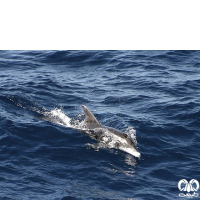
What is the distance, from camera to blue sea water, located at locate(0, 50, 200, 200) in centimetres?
1104

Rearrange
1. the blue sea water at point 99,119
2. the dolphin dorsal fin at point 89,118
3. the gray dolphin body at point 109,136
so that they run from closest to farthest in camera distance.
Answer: the blue sea water at point 99,119 → the gray dolphin body at point 109,136 → the dolphin dorsal fin at point 89,118

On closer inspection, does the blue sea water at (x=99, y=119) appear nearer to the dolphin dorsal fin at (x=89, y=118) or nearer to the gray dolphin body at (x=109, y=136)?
the gray dolphin body at (x=109, y=136)

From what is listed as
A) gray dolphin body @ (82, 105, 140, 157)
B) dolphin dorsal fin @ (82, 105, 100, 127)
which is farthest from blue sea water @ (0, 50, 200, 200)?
dolphin dorsal fin @ (82, 105, 100, 127)

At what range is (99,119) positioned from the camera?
1675 centimetres

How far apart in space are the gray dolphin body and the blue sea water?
0.37m

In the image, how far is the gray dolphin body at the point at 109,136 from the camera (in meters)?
13.5

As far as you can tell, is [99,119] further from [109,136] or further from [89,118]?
[109,136]

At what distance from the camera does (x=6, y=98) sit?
18.4 metres

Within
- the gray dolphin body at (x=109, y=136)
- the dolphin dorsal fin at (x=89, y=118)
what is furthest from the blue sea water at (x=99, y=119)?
the dolphin dorsal fin at (x=89, y=118)

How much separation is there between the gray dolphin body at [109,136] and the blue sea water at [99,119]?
37cm
